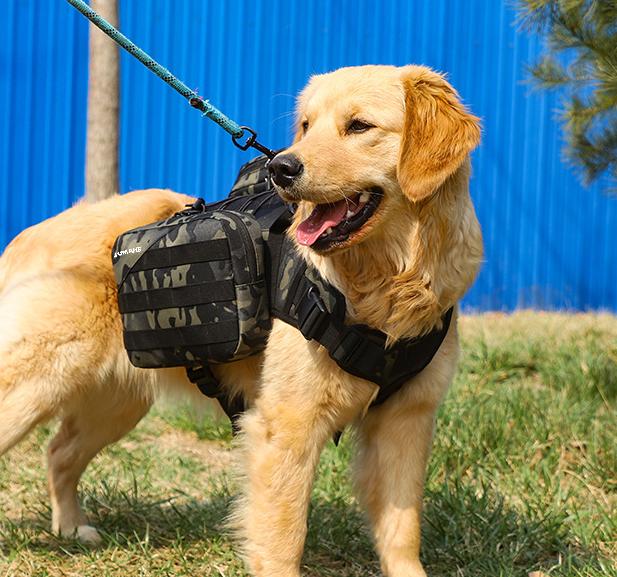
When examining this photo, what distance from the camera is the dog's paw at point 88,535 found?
3.62 meters

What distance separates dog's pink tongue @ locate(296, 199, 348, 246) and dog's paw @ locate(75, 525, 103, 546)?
1664 mm

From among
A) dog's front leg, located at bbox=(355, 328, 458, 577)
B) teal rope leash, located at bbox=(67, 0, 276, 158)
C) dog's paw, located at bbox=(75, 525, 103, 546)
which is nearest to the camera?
dog's front leg, located at bbox=(355, 328, 458, 577)

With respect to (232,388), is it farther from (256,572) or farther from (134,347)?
(256,572)

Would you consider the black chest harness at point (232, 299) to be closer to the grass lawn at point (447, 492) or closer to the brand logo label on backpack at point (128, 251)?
the brand logo label on backpack at point (128, 251)

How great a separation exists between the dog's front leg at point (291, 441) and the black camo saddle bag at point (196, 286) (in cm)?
21

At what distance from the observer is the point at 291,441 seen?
2.90m

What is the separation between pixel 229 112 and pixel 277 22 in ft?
2.83

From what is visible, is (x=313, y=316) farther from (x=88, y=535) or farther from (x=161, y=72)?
(x=88, y=535)

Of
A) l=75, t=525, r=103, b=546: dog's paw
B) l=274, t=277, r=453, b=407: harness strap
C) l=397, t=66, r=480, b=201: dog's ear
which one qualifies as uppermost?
l=397, t=66, r=480, b=201: dog's ear

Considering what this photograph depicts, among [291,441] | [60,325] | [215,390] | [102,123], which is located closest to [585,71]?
[215,390]

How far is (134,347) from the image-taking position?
327 cm

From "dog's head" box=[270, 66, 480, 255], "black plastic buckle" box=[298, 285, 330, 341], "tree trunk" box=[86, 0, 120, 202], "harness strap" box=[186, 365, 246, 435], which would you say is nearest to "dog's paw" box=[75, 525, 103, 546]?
"harness strap" box=[186, 365, 246, 435]

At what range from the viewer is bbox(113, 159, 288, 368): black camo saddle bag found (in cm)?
307

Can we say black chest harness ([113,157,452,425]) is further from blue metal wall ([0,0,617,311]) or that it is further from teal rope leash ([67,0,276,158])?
blue metal wall ([0,0,617,311])
